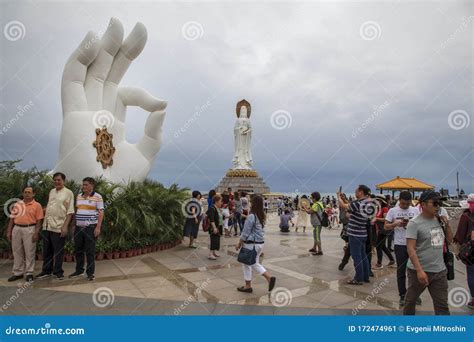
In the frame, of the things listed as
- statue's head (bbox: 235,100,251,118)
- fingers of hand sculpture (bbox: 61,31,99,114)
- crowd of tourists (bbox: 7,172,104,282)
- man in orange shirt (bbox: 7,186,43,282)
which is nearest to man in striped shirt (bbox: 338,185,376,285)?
crowd of tourists (bbox: 7,172,104,282)

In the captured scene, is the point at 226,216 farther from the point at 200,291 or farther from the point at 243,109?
the point at 243,109

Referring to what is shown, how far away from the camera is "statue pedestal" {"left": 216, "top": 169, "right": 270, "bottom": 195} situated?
26.6m

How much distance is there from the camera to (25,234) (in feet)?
15.9

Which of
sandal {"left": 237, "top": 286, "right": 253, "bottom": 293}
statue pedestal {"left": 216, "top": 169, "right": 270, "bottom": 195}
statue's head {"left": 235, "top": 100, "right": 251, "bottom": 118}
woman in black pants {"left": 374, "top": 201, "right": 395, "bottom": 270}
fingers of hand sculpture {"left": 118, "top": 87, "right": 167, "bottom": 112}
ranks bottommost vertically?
sandal {"left": 237, "top": 286, "right": 253, "bottom": 293}

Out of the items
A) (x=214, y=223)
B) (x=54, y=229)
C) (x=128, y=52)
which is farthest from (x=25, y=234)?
(x=128, y=52)

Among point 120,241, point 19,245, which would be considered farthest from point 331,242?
point 19,245

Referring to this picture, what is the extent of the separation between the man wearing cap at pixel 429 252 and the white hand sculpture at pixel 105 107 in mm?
8057

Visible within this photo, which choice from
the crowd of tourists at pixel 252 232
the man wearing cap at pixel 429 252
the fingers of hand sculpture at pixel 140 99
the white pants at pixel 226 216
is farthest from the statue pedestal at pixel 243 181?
the man wearing cap at pixel 429 252

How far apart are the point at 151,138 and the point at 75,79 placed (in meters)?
2.75

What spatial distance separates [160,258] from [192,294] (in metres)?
2.45

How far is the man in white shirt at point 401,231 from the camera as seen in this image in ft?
13.7

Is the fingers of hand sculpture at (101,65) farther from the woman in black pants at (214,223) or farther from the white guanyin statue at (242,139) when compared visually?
the white guanyin statue at (242,139)

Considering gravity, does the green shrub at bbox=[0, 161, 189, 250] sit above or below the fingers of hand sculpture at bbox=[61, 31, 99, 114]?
below

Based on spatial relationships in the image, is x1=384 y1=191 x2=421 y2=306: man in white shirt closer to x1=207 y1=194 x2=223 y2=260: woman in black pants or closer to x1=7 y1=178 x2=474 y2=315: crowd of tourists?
x1=7 y1=178 x2=474 y2=315: crowd of tourists
